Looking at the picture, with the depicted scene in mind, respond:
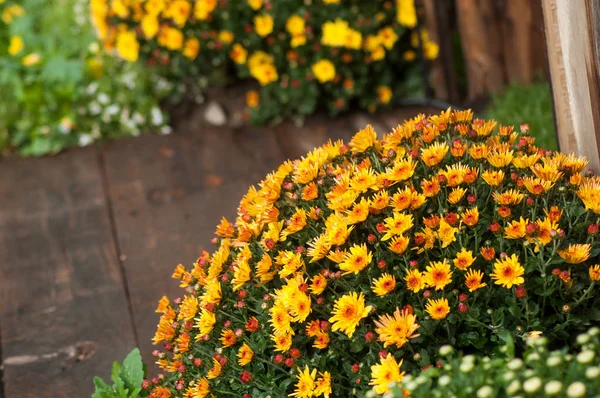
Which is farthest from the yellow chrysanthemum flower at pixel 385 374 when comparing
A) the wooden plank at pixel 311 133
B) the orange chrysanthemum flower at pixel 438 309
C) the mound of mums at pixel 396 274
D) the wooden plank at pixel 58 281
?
the wooden plank at pixel 311 133

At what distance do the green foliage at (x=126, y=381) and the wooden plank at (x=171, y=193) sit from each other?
0.45m

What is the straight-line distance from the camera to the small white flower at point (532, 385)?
1.40 meters

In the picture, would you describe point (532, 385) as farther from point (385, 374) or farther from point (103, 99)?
point (103, 99)

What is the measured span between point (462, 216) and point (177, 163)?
99.1 inches

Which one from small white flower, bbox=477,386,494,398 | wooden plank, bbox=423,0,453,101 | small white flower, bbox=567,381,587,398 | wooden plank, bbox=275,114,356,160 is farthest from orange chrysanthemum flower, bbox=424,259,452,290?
wooden plank, bbox=423,0,453,101

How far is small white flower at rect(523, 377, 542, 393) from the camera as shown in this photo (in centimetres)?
140

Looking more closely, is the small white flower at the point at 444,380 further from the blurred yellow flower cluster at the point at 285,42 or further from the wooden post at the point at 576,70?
the blurred yellow flower cluster at the point at 285,42

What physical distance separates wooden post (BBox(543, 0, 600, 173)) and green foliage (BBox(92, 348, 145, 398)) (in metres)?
1.30

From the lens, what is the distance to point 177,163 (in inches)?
165

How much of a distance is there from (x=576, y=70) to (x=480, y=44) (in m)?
1.99

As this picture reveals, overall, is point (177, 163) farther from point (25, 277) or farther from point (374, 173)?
point (374, 173)

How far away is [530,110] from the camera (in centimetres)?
371

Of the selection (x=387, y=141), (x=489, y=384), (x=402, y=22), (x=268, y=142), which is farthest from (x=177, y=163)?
(x=489, y=384)

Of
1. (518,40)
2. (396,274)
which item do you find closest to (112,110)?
(518,40)
